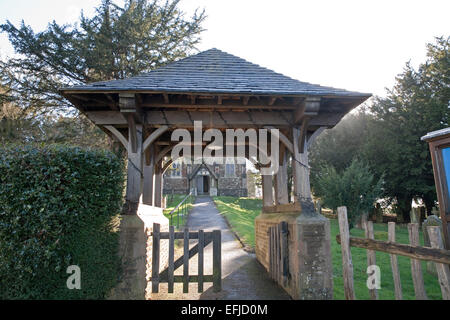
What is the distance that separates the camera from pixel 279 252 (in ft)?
20.2

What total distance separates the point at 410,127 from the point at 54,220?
872 inches

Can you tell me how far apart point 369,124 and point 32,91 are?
73.0 feet

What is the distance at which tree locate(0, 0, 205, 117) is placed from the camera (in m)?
11.0

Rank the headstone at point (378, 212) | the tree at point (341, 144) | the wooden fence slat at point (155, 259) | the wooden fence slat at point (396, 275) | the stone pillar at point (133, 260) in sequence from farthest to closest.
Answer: the tree at point (341, 144) → the headstone at point (378, 212) → the wooden fence slat at point (155, 259) → the stone pillar at point (133, 260) → the wooden fence slat at point (396, 275)

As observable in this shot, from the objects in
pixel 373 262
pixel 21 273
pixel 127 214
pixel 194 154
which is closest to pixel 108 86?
pixel 127 214

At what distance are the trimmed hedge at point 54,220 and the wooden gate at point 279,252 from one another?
3.32m

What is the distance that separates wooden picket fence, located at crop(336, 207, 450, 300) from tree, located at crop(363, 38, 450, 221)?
1645cm

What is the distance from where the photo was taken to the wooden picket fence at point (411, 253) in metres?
3.06

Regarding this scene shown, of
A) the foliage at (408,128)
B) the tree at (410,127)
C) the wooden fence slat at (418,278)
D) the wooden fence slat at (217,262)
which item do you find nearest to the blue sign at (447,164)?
the wooden fence slat at (418,278)

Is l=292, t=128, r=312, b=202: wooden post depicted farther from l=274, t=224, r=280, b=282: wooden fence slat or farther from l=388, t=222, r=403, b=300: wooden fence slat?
l=388, t=222, r=403, b=300: wooden fence slat

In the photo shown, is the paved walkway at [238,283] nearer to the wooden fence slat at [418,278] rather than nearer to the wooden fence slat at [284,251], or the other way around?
the wooden fence slat at [284,251]

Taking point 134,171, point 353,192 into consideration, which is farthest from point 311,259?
point 353,192

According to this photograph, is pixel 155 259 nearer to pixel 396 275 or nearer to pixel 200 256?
pixel 200 256

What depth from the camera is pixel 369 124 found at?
890 inches
